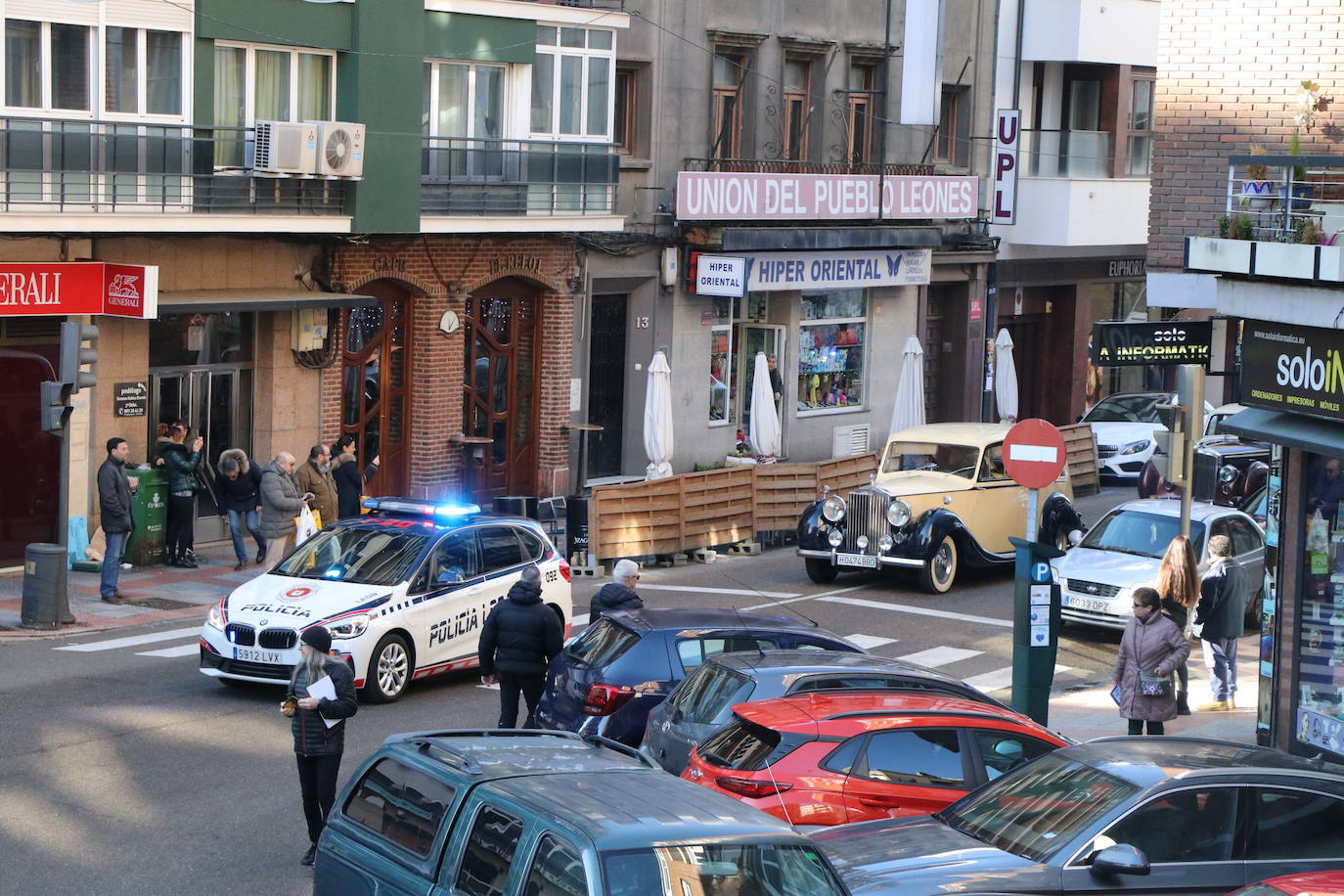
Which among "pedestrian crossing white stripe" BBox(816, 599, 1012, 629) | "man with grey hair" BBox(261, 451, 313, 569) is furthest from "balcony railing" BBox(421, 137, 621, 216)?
"pedestrian crossing white stripe" BBox(816, 599, 1012, 629)

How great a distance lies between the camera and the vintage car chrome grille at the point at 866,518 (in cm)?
2259

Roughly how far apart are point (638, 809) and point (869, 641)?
13.1 metres

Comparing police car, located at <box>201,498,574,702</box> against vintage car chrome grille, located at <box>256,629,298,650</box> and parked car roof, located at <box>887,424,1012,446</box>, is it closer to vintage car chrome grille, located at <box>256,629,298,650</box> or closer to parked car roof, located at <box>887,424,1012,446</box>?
vintage car chrome grille, located at <box>256,629,298,650</box>

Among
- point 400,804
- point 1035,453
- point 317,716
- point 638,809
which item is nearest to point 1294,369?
point 1035,453

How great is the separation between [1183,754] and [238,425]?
1779 centimetres

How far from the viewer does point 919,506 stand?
2275cm

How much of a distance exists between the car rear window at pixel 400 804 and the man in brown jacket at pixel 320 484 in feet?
46.5

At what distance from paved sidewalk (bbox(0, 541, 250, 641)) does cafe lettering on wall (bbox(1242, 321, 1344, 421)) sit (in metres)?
11.8

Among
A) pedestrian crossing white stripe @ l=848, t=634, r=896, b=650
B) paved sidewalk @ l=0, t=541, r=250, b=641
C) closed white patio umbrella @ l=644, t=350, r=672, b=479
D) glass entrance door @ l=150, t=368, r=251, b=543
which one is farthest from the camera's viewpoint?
closed white patio umbrella @ l=644, t=350, r=672, b=479

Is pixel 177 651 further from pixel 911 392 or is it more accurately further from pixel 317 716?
pixel 911 392

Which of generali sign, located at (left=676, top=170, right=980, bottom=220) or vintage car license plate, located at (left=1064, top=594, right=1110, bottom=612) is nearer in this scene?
vintage car license plate, located at (left=1064, top=594, right=1110, bottom=612)

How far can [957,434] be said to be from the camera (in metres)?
24.0

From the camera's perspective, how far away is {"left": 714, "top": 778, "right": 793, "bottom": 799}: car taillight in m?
9.88

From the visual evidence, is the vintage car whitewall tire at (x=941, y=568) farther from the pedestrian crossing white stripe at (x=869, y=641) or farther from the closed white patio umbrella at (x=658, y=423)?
the closed white patio umbrella at (x=658, y=423)
